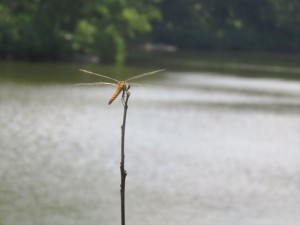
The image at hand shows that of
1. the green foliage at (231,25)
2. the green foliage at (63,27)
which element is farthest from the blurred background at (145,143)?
the green foliage at (231,25)

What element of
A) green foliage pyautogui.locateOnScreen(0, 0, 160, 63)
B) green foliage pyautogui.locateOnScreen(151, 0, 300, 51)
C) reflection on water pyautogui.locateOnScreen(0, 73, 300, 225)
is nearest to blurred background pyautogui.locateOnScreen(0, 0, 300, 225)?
reflection on water pyautogui.locateOnScreen(0, 73, 300, 225)

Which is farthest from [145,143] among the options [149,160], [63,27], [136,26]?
[136,26]

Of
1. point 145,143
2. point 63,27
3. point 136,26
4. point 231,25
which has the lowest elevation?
point 145,143

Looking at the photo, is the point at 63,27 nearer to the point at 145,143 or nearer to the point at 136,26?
the point at 136,26

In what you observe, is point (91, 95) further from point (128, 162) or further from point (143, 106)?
point (128, 162)

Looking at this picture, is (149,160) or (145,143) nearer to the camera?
(149,160)

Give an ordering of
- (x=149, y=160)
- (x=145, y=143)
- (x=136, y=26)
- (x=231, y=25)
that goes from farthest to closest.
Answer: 1. (x=231, y=25)
2. (x=136, y=26)
3. (x=145, y=143)
4. (x=149, y=160)

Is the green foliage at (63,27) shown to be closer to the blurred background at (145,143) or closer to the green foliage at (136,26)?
the green foliage at (136,26)
